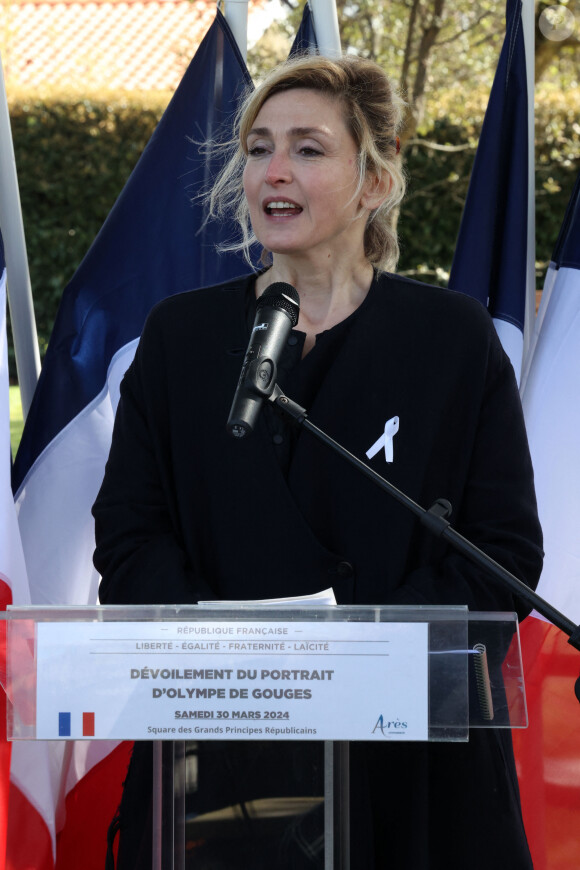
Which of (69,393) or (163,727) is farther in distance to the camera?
(69,393)

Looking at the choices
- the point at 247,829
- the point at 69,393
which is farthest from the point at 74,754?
the point at 247,829

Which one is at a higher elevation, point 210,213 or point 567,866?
point 210,213

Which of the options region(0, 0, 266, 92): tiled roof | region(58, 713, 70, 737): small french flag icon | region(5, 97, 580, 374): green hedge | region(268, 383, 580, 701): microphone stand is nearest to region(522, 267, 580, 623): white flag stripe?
region(268, 383, 580, 701): microphone stand

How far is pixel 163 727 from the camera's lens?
51.3 inches

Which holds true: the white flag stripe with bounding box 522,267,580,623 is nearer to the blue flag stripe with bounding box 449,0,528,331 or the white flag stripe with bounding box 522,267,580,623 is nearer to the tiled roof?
the blue flag stripe with bounding box 449,0,528,331

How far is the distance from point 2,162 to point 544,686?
2012 millimetres

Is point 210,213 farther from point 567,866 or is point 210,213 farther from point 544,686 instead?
point 567,866

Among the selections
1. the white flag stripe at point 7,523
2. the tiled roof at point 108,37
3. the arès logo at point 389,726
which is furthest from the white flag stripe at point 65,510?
the tiled roof at point 108,37

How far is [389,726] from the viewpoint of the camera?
131 cm

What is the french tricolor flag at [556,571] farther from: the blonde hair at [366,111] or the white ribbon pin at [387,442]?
the white ribbon pin at [387,442]

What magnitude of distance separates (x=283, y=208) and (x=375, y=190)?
0.89 ft

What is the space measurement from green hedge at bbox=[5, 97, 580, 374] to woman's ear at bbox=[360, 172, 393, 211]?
696cm

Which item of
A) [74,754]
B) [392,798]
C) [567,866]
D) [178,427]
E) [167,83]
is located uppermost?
[167,83]

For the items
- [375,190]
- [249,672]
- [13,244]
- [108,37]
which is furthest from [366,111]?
[108,37]
